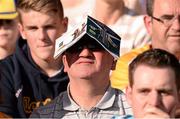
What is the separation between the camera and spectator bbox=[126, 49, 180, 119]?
3758 mm

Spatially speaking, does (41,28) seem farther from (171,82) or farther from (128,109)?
(171,82)

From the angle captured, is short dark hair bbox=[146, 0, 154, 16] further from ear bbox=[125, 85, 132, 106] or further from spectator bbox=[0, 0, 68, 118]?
ear bbox=[125, 85, 132, 106]

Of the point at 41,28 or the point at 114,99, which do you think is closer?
the point at 114,99

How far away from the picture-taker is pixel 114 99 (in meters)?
4.32

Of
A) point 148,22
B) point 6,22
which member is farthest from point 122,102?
point 6,22

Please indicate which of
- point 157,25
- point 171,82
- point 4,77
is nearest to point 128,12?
point 157,25

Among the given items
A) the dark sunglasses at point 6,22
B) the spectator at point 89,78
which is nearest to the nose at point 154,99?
the spectator at point 89,78

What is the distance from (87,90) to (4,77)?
0.97 meters

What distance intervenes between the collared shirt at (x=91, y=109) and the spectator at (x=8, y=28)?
171 centimetres

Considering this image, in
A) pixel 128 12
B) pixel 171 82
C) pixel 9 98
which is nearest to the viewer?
pixel 171 82

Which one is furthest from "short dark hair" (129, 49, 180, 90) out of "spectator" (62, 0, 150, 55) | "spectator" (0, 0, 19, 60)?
"spectator" (0, 0, 19, 60)

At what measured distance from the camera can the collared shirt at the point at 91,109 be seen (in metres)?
4.25

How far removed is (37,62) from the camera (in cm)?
527

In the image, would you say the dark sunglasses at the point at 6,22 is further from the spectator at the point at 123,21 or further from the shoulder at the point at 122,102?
the shoulder at the point at 122,102
